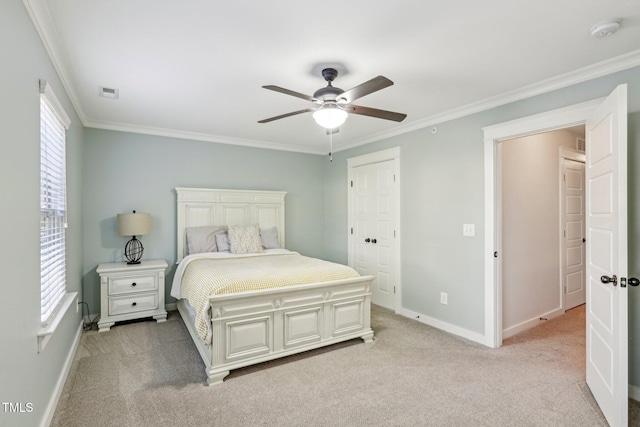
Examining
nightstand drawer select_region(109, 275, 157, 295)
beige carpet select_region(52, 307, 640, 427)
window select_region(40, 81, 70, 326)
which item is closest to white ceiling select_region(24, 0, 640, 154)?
window select_region(40, 81, 70, 326)

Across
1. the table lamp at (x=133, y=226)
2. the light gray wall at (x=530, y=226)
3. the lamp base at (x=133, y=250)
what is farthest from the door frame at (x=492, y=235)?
the lamp base at (x=133, y=250)

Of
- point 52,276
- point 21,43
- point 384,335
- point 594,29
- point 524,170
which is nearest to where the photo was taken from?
point 21,43

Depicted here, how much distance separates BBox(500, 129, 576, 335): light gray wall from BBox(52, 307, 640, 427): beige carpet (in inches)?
20.0

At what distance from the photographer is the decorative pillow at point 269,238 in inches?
192

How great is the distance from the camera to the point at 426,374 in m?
2.67

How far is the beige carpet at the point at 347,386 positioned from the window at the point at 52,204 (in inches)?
29.1

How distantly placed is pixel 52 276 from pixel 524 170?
4569 millimetres

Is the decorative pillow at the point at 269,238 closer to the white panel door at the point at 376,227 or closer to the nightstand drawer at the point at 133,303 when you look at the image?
the white panel door at the point at 376,227

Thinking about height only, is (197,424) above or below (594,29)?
below

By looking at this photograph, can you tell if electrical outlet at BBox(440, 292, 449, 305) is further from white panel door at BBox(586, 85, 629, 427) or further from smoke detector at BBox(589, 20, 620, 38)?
smoke detector at BBox(589, 20, 620, 38)

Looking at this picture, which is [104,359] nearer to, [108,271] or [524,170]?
[108,271]

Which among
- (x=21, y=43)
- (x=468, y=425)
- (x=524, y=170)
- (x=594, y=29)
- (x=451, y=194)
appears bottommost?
(x=468, y=425)

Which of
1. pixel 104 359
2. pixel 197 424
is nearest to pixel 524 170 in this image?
pixel 197 424

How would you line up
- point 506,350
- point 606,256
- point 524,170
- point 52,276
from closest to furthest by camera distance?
1. point 606,256
2. point 52,276
3. point 506,350
4. point 524,170
